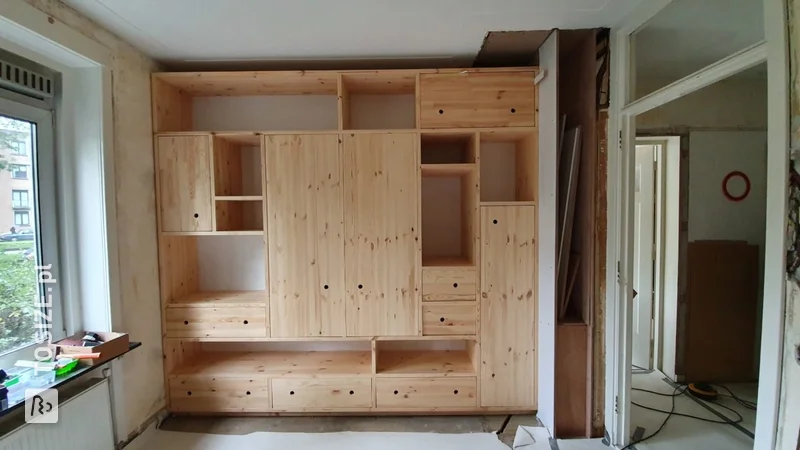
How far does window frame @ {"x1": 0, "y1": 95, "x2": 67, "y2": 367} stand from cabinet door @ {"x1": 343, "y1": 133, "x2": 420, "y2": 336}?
5.22 ft

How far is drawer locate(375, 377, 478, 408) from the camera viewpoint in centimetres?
231

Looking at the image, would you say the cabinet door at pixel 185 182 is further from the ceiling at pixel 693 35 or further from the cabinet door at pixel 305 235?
the ceiling at pixel 693 35

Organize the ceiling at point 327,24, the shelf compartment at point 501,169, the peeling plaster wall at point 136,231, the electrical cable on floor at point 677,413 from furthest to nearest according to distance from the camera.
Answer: the shelf compartment at point 501,169 < the electrical cable on floor at point 677,413 < the peeling plaster wall at point 136,231 < the ceiling at point 327,24

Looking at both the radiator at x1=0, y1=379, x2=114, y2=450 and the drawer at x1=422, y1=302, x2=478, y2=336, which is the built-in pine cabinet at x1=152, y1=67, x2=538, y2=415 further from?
the radiator at x1=0, y1=379, x2=114, y2=450

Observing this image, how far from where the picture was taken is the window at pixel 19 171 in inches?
64.4

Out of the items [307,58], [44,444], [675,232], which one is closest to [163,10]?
[307,58]

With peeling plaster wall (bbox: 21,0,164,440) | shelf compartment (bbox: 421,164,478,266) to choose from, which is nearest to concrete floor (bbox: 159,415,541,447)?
peeling plaster wall (bbox: 21,0,164,440)

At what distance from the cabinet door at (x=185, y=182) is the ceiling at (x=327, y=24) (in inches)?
23.7

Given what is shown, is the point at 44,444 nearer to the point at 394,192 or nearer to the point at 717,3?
the point at 394,192

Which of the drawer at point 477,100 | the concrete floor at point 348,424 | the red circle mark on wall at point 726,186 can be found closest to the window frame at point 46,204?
the concrete floor at point 348,424

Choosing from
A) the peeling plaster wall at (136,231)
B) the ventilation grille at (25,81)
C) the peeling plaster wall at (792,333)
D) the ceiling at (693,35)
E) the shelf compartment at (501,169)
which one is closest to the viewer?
the peeling plaster wall at (792,333)

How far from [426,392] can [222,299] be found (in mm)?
1624

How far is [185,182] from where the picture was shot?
230cm

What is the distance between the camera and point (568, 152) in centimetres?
215
